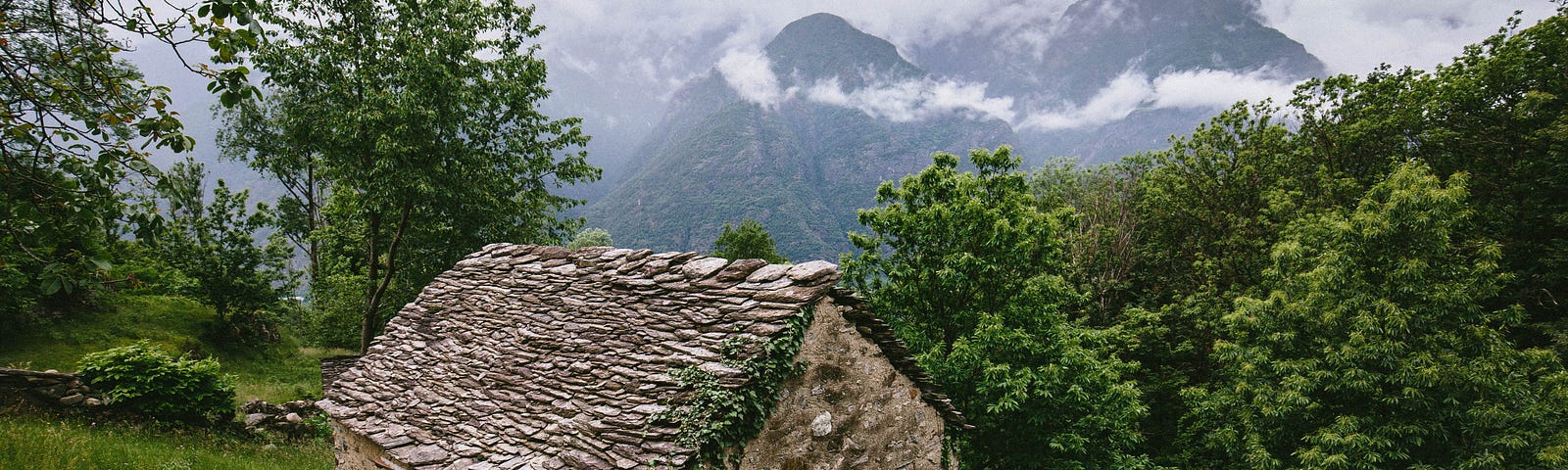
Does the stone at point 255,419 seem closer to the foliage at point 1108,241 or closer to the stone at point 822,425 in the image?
the stone at point 822,425

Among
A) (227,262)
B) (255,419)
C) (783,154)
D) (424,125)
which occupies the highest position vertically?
(783,154)

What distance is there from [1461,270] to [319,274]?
38748 mm

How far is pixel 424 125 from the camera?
16734 mm

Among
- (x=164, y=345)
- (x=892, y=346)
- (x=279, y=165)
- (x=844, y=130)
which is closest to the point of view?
(x=892, y=346)

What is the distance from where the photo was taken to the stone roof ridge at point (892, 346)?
805 centimetres

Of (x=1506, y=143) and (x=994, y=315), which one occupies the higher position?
(x=1506, y=143)

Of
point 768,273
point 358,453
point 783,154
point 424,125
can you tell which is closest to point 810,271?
point 768,273

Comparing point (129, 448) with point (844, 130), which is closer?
point (129, 448)

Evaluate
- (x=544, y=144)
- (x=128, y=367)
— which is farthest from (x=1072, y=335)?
(x=128, y=367)

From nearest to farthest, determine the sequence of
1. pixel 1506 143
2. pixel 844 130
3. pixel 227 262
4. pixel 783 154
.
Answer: pixel 1506 143, pixel 227 262, pixel 783 154, pixel 844 130

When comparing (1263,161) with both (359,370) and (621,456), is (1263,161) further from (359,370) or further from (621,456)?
(359,370)

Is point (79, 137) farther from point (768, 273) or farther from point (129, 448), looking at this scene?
point (129, 448)

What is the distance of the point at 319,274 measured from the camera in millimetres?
26672

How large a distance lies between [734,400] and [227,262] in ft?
88.1
